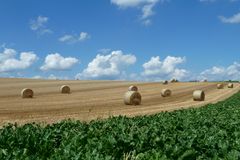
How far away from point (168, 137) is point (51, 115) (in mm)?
15538

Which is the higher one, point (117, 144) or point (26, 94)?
point (26, 94)

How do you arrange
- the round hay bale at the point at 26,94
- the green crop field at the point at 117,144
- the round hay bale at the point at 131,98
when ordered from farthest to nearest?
the round hay bale at the point at 26,94 → the round hay bale at the point at 131,98 → the green crop field at the point at 117,144

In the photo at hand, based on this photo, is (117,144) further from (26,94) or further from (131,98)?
(26,94)

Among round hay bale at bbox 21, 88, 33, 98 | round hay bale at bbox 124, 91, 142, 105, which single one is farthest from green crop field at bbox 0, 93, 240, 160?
round hay bale at bbox 21, 88, 33, 98

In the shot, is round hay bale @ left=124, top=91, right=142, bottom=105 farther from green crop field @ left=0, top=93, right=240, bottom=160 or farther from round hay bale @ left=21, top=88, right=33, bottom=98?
green crop field @ left=0, top=93, right=240, bottom=160

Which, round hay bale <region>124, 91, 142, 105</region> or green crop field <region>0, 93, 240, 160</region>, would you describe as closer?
green crop field <region>0, 93, 240, 160</region>

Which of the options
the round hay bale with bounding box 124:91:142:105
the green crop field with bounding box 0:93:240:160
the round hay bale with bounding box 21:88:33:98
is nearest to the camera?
the green crop field with bounding box 0:93:240:160

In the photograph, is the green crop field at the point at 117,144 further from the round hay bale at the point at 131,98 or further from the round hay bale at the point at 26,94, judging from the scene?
the round hay bale at the point at 26,94

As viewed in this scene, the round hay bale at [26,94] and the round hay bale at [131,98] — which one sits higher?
the round hay bale at [26,94]

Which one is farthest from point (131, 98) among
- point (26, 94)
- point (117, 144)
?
point (117, 144)

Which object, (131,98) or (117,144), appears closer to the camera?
(117,144)

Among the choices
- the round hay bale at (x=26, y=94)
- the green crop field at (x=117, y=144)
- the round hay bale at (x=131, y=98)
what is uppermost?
the round hay bale at (x=26, y=94)

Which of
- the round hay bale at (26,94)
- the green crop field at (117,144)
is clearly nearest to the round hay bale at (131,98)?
the round hay bale at (26,94)

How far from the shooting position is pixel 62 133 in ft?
44.6
